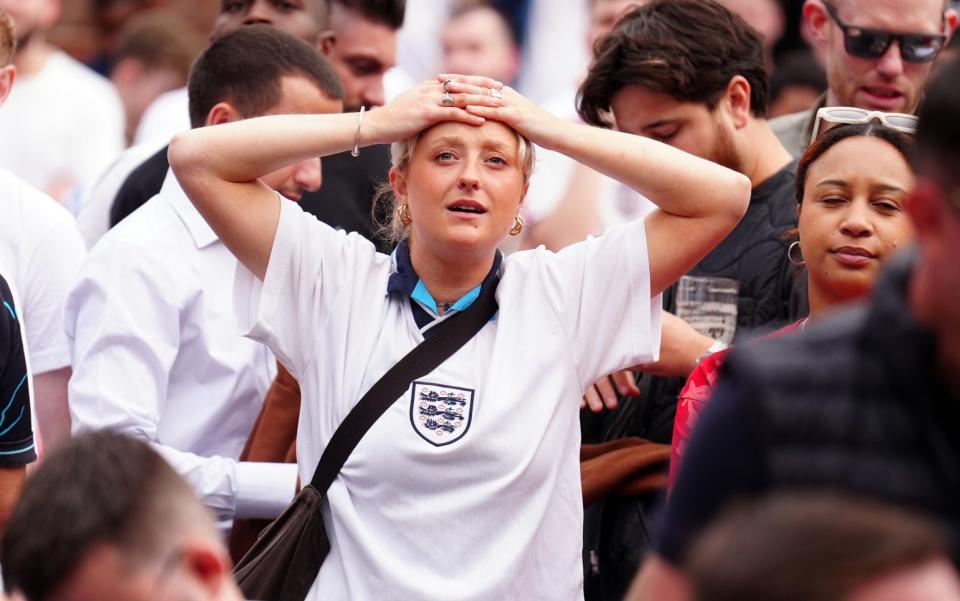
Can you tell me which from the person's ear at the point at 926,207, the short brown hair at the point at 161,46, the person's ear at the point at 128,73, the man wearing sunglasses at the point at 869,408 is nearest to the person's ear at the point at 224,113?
the man wearing sunglasses at the point at 869,408

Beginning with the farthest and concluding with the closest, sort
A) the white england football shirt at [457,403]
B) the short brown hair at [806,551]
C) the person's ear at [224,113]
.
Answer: the person's ear at [224,113]
the white england football shirt at [457,403]
the short brown hair at [806,551]

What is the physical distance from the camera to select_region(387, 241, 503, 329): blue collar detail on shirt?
347 centimetres

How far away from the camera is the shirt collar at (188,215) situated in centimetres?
431

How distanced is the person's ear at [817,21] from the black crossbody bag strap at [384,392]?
233 centimetres

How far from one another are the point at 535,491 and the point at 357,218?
197 cm

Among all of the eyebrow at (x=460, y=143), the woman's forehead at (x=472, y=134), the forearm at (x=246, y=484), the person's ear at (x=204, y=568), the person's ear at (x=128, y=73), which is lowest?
the forearm at (x=246, y=484)

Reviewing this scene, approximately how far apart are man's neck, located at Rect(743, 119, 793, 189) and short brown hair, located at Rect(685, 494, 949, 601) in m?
2.78

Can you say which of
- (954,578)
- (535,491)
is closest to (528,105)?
(535,491)

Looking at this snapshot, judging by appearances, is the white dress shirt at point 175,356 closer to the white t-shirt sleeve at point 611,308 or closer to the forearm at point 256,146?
the forearm at point 256,146

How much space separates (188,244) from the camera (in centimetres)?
430

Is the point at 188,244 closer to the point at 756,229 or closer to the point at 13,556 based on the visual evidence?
the point at 756,229

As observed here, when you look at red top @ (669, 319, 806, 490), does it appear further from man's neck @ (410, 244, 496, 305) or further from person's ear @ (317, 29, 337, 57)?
person's ear @ (317, 29, 337, 57)

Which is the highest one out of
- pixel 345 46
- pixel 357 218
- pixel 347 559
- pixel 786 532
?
pixel 345 46

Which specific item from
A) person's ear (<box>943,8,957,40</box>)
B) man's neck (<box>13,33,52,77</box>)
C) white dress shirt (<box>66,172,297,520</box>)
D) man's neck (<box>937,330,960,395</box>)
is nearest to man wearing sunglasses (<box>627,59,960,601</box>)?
man's neck (<box>937,330,960,395</box>)
